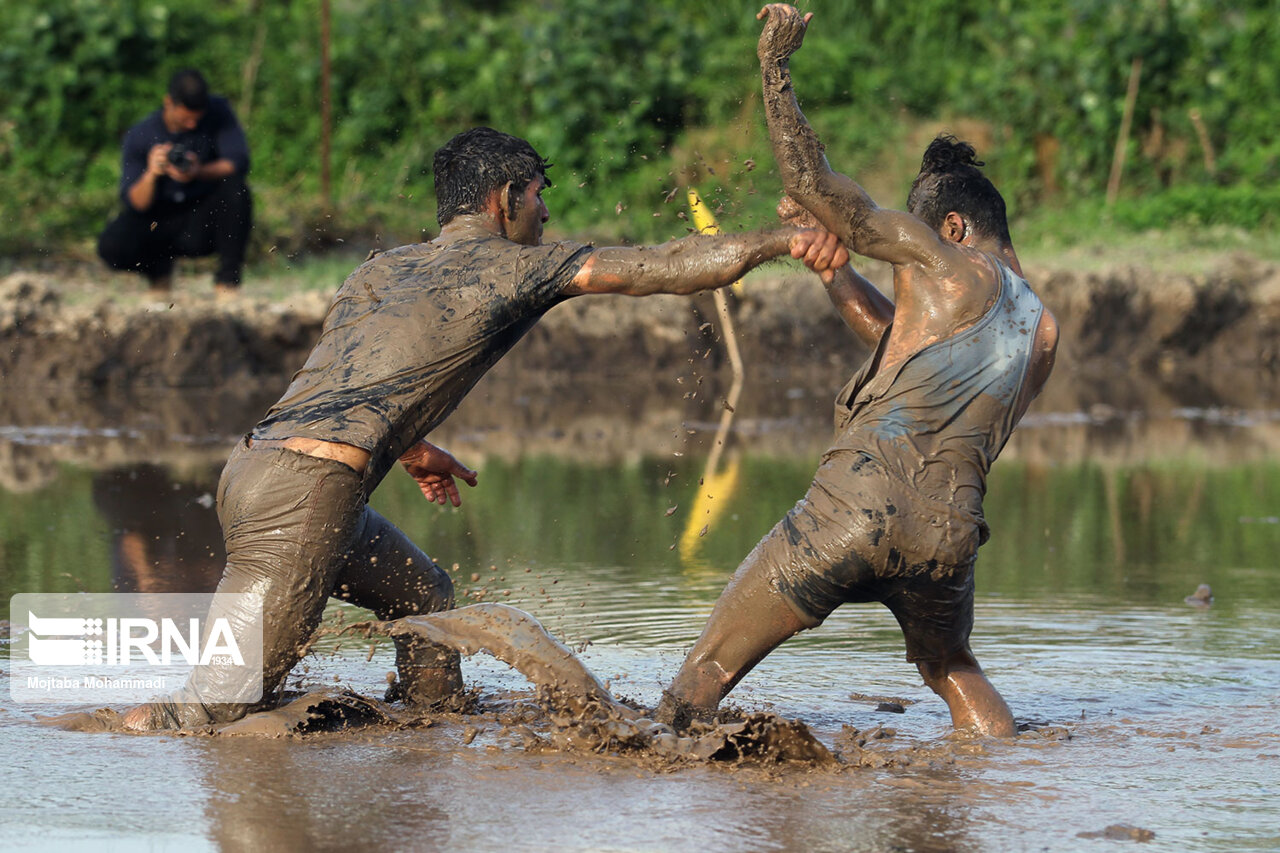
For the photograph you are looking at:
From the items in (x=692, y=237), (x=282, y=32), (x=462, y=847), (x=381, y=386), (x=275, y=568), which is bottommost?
(x=462, y=847)

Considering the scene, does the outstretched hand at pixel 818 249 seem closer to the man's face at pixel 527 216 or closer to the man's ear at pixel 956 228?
the man's ear at pixel 956 228

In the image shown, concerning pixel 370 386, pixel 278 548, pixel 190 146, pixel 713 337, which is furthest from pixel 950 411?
pixel 713 337

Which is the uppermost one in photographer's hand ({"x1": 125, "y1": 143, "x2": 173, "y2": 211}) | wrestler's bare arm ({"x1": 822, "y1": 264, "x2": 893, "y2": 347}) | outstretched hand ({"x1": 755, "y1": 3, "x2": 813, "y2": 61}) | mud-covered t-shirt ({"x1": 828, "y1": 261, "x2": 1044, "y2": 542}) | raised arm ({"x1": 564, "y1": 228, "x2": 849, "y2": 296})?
photographer's hand ({"x1": 125, "y1": 143, "x2": 173, "y2": 211})

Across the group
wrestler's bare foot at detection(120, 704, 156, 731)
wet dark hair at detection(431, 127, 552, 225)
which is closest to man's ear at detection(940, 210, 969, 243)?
wet dark hair at detection(431, 127, 552, 225)

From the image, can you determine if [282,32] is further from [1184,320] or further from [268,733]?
[268,733]

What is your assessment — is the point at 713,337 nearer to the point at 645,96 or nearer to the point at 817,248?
the point at 645,96

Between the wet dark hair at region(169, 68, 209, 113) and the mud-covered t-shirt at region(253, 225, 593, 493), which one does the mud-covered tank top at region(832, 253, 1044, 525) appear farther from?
the wet dark hair at region(169, 68, 209, 113)

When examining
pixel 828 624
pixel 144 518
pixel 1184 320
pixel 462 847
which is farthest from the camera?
pixel 1184 320

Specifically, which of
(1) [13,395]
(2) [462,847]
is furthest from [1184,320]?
(2) [462,847]

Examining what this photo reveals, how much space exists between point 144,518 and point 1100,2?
13.5 metres

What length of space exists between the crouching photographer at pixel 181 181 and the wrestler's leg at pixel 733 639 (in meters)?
8.50

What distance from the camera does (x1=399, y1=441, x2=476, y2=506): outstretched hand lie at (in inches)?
205

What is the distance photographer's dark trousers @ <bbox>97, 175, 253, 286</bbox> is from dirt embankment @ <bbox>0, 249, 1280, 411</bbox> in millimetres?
424

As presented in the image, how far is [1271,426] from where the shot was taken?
12477 mm
